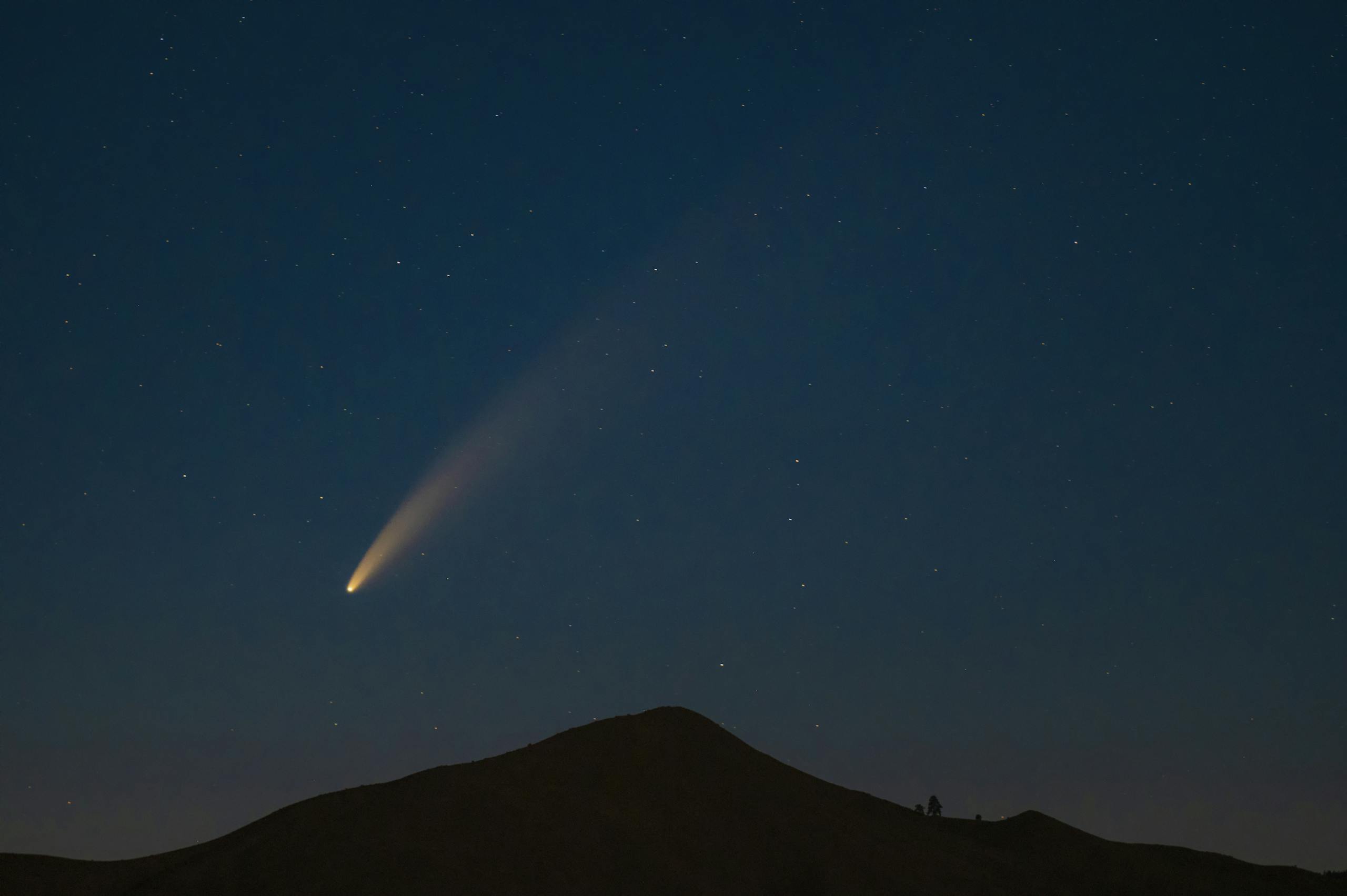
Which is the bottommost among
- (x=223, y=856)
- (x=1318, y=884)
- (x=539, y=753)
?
(x=1318, y=884)

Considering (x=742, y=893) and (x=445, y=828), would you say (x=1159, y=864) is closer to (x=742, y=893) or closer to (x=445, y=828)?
(x=742, y=893)

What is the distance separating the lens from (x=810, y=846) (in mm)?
38656

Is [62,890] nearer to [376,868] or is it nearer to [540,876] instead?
[376,868]

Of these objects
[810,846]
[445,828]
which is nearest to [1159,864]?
[810,846]

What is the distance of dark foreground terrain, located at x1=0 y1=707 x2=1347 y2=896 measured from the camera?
32438mm

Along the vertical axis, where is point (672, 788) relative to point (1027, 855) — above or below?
above

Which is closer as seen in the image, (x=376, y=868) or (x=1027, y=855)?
(x=376, y=868)

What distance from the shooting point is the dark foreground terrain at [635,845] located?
106 ft

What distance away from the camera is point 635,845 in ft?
116

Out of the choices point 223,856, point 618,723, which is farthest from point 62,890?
point 618,723

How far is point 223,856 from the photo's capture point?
117ft

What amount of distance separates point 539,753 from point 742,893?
10.9 m

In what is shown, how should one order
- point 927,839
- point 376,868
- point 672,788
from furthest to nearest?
point 927,839 → point 672,788 → point 376,868

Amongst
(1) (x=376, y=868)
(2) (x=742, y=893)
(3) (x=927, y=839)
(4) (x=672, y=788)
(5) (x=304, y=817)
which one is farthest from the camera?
(3) (x=927, y=839)
